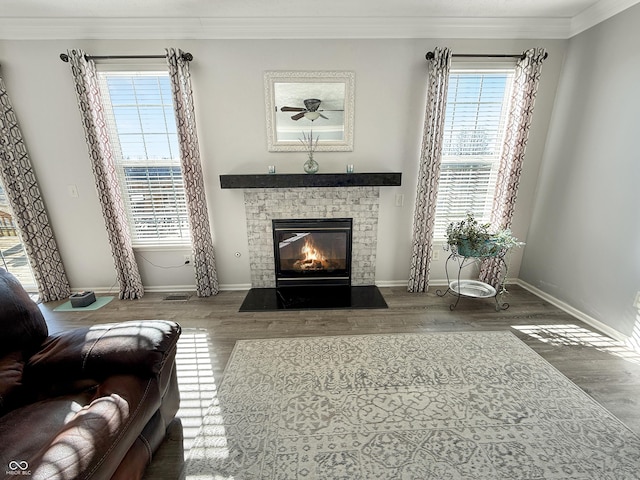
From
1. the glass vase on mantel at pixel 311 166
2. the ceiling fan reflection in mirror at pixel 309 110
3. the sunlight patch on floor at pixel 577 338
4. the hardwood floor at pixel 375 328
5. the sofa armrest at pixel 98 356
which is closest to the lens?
the sofa armrest at pixel 98 356

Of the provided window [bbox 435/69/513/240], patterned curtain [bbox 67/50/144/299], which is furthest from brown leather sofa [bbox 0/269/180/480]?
window [bbox 435/69/513/240]

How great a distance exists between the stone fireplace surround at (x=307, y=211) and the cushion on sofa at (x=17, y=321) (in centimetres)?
191

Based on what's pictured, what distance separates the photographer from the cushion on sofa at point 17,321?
1.22m

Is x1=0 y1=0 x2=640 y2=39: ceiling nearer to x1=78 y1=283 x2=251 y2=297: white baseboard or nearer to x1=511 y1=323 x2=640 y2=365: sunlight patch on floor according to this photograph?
x1=78 y1=283 x2=251 y2=297: white baseboard

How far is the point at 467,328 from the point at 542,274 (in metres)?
1.34

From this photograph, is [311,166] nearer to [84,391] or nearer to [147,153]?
[147,153]

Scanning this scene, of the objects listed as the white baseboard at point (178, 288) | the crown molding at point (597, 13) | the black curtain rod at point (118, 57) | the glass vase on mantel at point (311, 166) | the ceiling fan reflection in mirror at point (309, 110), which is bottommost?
the white baseboard at point (178, 288)

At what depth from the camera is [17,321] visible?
127 centimetres

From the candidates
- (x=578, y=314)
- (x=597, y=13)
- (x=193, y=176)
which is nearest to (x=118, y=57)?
(x=193, y=176)

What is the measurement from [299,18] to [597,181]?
123 inches

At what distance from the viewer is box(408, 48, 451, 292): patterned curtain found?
259 cm

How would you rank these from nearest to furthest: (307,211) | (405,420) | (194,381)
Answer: (405,420) → (194,381) → (307,211)

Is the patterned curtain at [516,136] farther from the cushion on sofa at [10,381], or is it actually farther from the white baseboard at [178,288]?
the cushion on sofa at [10,381]

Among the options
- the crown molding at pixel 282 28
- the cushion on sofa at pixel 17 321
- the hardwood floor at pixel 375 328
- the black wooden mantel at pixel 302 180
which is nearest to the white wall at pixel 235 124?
the crown molding at pixel 282 28
